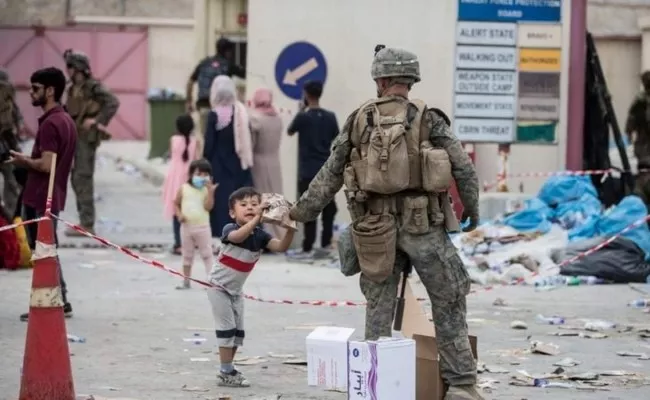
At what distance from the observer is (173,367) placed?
31.2 feet

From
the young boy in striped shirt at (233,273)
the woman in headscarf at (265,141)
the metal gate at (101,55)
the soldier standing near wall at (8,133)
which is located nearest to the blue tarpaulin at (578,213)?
the woman in headscarf at (265,141)

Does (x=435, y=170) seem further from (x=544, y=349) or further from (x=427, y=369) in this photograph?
(x=544, y=349)

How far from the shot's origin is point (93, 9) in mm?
42625

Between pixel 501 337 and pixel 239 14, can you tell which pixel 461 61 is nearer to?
pixel 501 337

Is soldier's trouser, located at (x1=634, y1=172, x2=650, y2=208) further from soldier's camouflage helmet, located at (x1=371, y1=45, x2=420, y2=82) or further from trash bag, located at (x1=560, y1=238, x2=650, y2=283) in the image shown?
soldier's camouflage helmet, located at (x1=371, y1=45, x2=420, y2=82)

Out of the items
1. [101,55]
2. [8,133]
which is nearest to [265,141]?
[8,133]

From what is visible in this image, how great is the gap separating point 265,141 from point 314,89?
820 mm

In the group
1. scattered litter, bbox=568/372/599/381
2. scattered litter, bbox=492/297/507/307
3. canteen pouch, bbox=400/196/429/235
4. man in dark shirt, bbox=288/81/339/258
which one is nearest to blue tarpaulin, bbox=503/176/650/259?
scattered litter, bbox=492/297/507/307

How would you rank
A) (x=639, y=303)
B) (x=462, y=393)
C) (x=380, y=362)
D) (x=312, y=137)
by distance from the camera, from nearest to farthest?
(x=380, y=362)
(x=462, y=393)
(x=639, y=303)
(x=312, y=137)

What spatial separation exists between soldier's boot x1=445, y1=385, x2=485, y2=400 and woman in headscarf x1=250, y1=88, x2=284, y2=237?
8.70 m

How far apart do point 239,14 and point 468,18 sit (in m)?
9.16

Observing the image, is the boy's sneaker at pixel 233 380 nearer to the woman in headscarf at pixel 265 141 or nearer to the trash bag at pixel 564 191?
the woman in headscarf at pixel 265 141

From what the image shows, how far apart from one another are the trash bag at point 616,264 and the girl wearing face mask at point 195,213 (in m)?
3.28

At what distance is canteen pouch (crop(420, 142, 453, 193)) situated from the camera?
762 cm
